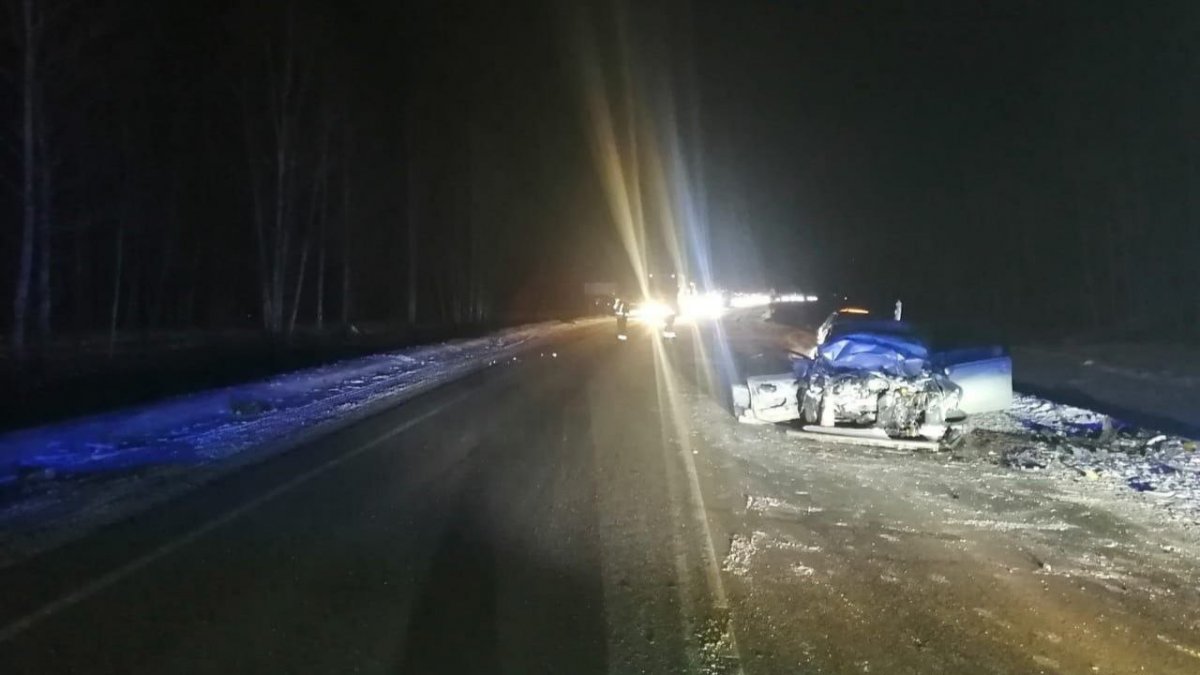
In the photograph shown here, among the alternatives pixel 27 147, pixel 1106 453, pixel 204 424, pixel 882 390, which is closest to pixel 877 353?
pixel 882 390

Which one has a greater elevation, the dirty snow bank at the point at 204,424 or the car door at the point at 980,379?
the car door at the point at 980,379

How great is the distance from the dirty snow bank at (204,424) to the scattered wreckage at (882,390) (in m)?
7.65

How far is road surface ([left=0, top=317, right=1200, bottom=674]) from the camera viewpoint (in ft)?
18.2

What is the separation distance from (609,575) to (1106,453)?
891cm

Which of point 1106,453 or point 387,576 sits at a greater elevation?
point 387,576

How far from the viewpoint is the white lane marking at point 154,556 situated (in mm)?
6102

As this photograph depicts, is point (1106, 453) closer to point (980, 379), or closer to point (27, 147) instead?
point (980, 379)

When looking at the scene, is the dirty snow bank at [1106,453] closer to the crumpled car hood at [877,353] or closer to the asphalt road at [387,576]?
the crumpled car hood at [877,353]

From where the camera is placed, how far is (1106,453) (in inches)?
516

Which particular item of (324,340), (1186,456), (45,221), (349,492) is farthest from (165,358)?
(1186,456)

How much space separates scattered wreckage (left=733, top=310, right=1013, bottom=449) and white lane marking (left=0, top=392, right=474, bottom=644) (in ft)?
21.4

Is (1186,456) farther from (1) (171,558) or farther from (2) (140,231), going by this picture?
(2) (140,231)

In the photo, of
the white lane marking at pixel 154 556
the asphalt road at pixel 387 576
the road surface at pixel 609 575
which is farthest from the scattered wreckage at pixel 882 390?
the white lane marking at pixel 154 556

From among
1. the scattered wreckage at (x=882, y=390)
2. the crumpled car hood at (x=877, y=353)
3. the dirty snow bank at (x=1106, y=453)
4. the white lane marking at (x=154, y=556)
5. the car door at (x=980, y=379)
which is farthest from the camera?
the car door at (x=980, y=379)
